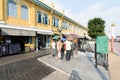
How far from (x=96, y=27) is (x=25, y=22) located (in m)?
25.3

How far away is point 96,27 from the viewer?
35750 millimetres

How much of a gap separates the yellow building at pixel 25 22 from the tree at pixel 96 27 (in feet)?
57.2

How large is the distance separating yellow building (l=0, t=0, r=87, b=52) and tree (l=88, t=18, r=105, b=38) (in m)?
17.4

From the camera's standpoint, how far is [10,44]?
12.6 metres

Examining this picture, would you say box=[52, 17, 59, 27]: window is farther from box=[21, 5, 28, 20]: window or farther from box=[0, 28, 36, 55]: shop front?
box=[21, 5, 28, 20]: window

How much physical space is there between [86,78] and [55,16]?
54.8ft

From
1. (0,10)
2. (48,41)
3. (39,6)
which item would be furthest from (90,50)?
(0,10)

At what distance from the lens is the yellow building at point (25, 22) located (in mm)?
11930

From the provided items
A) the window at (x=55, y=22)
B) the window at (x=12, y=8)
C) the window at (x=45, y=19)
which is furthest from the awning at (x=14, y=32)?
the window at (x=55, y=22)

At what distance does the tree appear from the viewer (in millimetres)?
35719

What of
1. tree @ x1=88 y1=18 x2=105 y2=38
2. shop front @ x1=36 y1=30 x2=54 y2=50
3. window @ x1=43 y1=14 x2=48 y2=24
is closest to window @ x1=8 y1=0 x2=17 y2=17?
shop front @ x1=36 y1=30 x2=54 y2=50

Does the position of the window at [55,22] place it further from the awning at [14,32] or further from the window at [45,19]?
the awning at [14,32]

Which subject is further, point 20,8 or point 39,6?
point 39,6

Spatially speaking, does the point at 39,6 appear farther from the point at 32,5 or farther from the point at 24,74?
the point at 24,74
